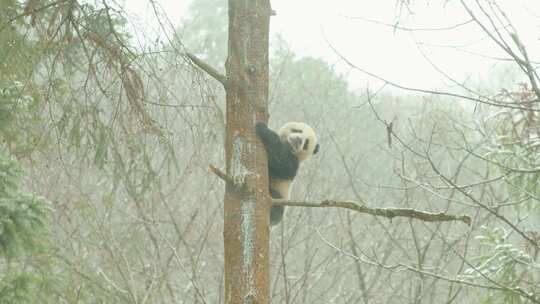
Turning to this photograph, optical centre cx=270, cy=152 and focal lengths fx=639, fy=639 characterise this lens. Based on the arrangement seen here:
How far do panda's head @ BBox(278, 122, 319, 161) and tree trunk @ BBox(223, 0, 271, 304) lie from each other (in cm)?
251

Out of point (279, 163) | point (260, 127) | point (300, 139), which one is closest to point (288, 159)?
point (279, 163)

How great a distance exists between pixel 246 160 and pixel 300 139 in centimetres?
275

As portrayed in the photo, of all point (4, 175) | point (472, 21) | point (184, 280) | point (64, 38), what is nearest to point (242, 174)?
point (64, 38)

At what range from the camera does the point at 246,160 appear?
10.8 ft

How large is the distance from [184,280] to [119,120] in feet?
34.4

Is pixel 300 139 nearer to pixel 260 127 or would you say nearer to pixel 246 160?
pixel 260 127

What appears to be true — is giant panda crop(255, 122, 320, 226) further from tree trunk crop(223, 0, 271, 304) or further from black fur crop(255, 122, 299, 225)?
tree trunk crop(223, 0, 271, 304)

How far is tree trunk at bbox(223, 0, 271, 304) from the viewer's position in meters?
3.09

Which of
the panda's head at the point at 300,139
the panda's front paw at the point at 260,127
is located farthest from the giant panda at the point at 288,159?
the panda's front paw at the point at 260,127

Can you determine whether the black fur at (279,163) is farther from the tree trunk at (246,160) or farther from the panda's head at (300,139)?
the tree trunk at (246,160)

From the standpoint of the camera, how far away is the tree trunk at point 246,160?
121 inches

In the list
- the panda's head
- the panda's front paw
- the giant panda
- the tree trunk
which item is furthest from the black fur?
the tree trunk

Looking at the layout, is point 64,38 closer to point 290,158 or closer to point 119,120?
point 119,120

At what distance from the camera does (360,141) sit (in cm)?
1961
